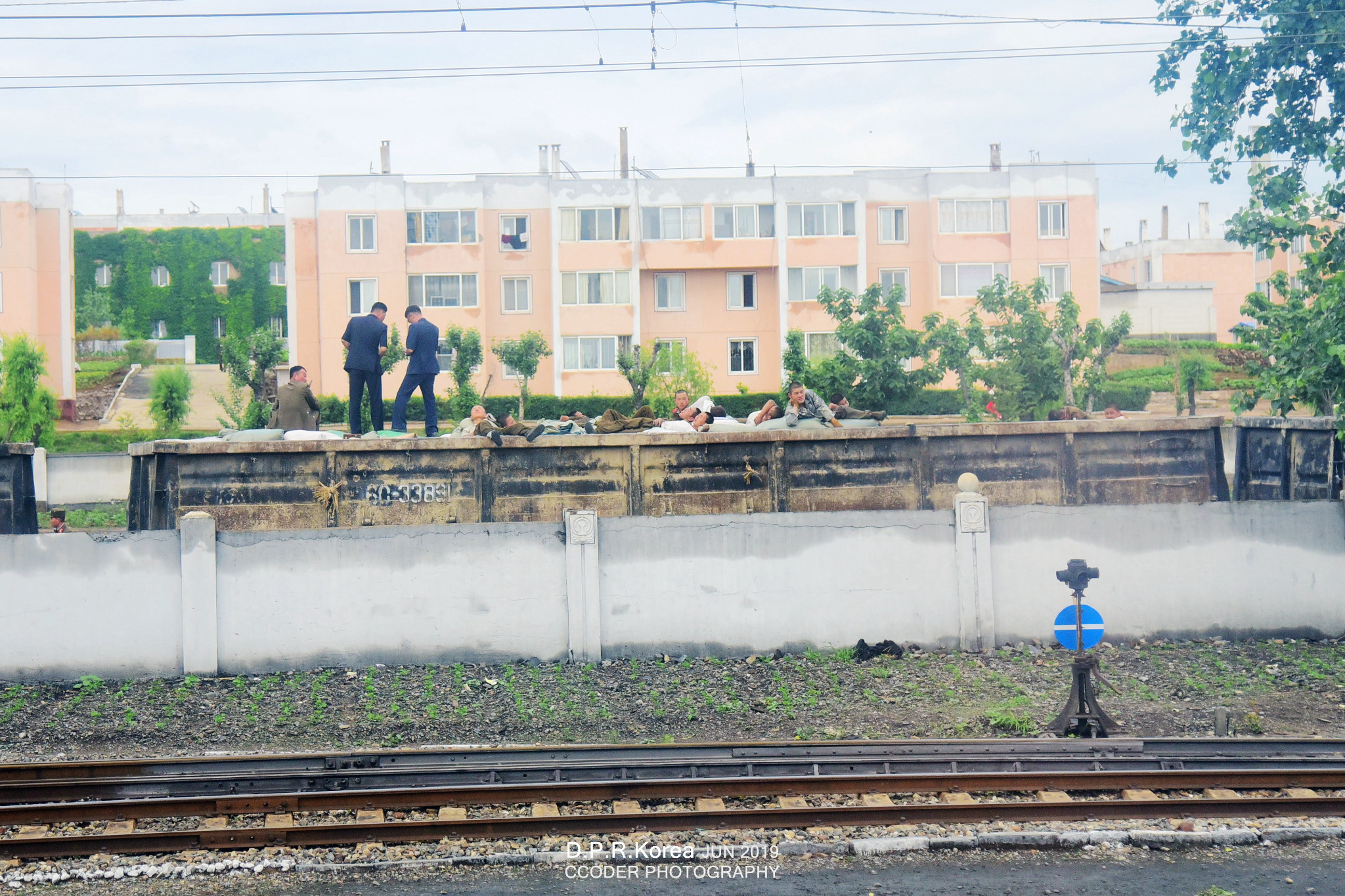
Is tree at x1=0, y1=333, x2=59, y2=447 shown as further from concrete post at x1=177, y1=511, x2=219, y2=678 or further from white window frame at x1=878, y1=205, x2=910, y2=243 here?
white window frame at x1=878, y1=205, x2=910, y2=243

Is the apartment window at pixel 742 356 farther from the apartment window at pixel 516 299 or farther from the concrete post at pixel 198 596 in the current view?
the concrete post at pixel 198 596

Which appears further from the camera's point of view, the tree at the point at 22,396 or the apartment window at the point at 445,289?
the apartment window at the point at 445,289

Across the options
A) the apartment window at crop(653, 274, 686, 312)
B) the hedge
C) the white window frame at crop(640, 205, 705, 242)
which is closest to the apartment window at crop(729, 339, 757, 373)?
the hedge

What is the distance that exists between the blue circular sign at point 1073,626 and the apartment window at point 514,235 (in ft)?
129

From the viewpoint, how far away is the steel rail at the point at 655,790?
7582 millimetres

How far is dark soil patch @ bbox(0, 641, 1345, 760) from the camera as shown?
384 inches

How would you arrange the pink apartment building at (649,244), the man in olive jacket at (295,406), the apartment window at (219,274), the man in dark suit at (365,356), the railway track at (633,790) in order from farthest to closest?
the apartment window at (219,274) → the pink apartment building at (649,244) → the man in olive jacket at (295,406) → the man in dark suit at (365,356) → the railway track at (633,790)

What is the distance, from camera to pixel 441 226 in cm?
4625

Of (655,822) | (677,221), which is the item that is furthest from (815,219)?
(655,822)

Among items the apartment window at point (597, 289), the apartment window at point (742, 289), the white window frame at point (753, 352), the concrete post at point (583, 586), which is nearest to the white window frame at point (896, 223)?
the apartment window at point (742, 289)

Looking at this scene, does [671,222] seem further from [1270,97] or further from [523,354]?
[1270,97]

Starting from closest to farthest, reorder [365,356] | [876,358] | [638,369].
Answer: [365,356] < [876,358] < [638,369]

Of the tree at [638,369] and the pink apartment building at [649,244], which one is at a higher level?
the pink apartment building at [649,244]

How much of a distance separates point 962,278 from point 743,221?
9.37 metres
